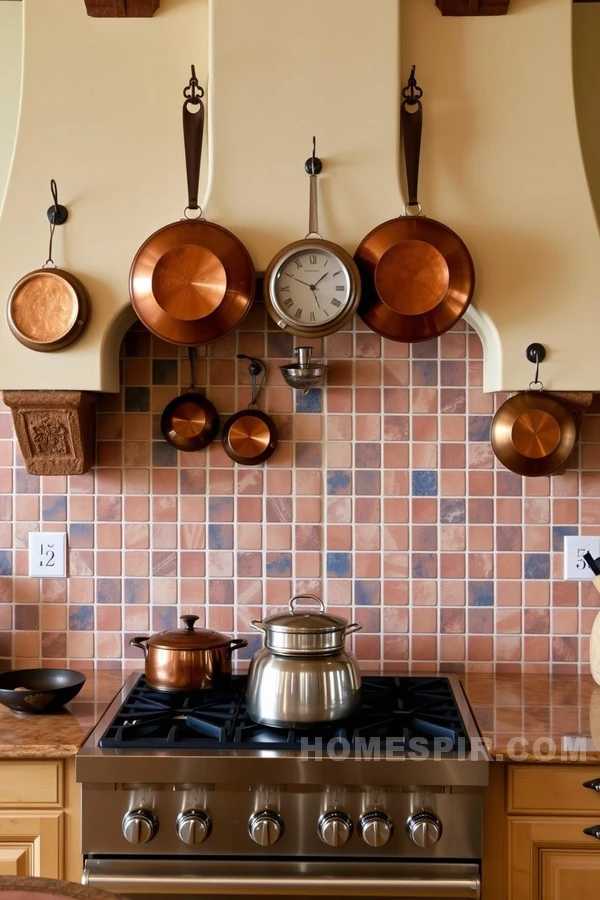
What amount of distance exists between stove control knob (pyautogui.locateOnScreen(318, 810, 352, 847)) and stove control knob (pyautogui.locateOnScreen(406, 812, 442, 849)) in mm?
118

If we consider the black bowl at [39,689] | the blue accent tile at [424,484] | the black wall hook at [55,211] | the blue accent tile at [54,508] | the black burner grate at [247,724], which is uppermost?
the black wall hook at [55,211]

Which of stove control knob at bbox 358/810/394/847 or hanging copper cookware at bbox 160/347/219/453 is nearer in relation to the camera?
stove control knob at bbox 358/810/394/847

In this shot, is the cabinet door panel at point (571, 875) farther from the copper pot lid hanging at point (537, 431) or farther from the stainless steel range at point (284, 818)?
the copper pot lid hanging at point (537, 431)

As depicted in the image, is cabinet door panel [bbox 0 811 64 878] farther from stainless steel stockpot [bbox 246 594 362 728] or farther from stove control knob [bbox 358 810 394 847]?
stove control knob [bbox 358 810 394 847]

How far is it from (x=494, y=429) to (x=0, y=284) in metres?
1.21

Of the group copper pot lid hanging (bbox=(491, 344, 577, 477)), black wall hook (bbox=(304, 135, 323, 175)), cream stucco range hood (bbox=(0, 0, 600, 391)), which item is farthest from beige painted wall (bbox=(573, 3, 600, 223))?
black wall hook (bbox=(304, 135, 323, 175))

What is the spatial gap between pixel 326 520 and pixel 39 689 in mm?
801

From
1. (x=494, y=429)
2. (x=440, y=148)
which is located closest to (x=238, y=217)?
(x=440, y=148)

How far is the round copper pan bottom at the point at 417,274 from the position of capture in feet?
6.23

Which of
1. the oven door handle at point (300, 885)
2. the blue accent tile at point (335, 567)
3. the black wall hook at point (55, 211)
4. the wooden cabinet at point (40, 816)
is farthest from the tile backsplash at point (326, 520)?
the oven door handle at point (300, 885)

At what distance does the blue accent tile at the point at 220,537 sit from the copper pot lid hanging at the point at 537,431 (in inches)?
28.8

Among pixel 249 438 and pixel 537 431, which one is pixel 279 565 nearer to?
pixel 249 438

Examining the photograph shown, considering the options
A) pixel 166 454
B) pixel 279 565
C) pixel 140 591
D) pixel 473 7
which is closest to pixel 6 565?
pixel 140 591

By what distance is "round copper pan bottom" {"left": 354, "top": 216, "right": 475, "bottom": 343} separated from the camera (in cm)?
190
